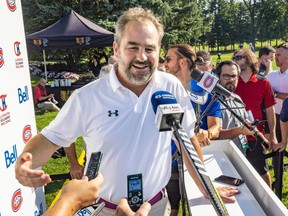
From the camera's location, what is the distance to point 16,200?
9.34 feet

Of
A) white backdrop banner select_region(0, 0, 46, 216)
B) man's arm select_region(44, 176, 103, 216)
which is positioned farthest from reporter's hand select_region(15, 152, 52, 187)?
white backdrop banner select_region(0, 0, 46, 216)

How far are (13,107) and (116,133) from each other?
4.51 feet

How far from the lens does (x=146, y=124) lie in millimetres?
1922

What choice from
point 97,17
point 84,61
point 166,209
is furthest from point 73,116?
point 84,61

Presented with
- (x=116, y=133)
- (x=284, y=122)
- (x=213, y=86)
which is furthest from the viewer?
(x=284, y=122)

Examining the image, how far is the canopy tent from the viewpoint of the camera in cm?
1041

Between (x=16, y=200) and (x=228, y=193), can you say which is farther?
(x=16, y=200)

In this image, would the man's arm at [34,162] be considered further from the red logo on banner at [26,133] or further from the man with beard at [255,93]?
the man with beard at [255,93]

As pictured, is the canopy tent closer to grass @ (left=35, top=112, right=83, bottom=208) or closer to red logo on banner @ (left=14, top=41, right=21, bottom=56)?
grass @ (left=35, top=112, right=83, bottom=208)

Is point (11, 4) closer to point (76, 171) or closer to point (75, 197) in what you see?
point (76, 171)

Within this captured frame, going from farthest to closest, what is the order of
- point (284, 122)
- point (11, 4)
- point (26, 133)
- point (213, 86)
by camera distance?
point (284, 122) < point (26, 133) < point (11, 4) < point (213, 86)

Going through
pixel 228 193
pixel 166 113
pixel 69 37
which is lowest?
pixel 228 193

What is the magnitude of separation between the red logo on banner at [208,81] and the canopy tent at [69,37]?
27.3 ft

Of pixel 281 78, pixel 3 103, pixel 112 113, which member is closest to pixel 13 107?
pixel 3 103
